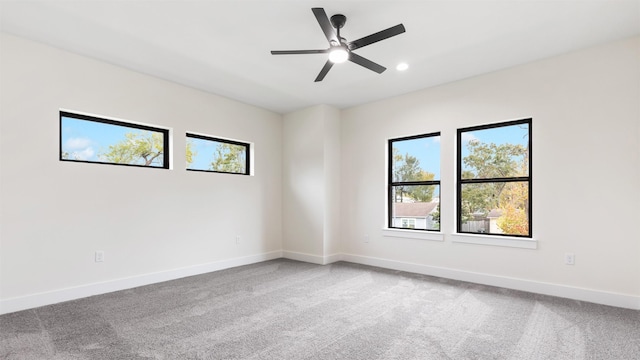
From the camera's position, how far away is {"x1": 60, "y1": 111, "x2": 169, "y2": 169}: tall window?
3.65m

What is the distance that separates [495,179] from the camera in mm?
4145

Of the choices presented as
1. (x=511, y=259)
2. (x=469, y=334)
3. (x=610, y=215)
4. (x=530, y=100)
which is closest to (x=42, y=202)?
(x=469, y=334)

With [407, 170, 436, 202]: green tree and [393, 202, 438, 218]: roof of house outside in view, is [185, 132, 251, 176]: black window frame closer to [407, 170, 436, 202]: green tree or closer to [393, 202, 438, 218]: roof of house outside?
[393, 202, 438, 218]: roof of house outside

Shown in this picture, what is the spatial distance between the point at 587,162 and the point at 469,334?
7.48 ft

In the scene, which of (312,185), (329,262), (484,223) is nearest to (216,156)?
(312,185)

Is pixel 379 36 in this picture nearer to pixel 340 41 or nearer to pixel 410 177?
pixel 340 41

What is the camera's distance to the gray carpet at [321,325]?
93.4 inches

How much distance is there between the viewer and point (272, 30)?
10.2 feet

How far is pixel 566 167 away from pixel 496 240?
109 cm

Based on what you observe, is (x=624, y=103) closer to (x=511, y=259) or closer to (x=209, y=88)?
(x=511, y=259)

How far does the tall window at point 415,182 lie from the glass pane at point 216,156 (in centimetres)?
241

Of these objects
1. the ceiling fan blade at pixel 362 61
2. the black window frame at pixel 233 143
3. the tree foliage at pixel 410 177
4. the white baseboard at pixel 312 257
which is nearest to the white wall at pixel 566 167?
the tree foliage at pixel 410 177

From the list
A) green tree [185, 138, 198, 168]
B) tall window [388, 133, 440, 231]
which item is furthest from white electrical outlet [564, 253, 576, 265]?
green tree [185, 138, 198, 168]

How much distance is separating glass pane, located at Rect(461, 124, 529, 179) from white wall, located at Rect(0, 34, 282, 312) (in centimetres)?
331
